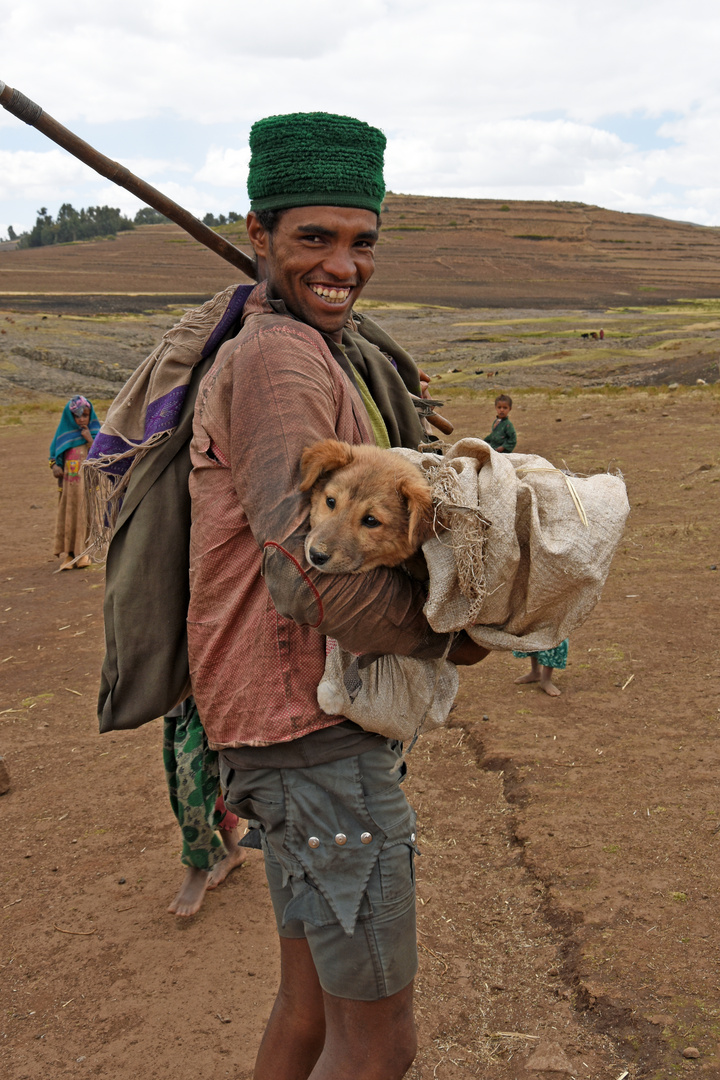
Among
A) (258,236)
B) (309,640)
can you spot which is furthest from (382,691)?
(258,236)

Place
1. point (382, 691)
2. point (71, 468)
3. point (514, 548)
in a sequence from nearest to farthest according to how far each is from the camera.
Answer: point (514, 548) < point (382, 691) < point (71, 468)

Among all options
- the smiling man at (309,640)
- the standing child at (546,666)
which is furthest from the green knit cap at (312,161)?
the standing child at (546,666)

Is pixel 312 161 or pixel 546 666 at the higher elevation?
pixel 312 161

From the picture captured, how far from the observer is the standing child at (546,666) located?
591 centimetres

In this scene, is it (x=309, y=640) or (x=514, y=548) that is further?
(x=309, y=640)

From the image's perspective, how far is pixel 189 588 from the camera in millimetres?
2189

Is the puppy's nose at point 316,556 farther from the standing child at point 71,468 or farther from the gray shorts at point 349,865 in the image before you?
the standing child at point 71,468

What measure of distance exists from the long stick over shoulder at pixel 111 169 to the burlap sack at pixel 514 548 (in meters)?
1.24

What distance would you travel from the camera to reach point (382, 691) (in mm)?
1897

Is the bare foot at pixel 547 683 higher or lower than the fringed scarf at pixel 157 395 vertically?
lower

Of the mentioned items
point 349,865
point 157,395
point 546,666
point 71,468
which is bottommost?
point 546,666

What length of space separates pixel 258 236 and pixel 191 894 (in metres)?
3.29

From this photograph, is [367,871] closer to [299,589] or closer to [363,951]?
[363,951]

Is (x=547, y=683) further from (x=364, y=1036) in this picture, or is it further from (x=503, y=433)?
(x=503, y=433)
